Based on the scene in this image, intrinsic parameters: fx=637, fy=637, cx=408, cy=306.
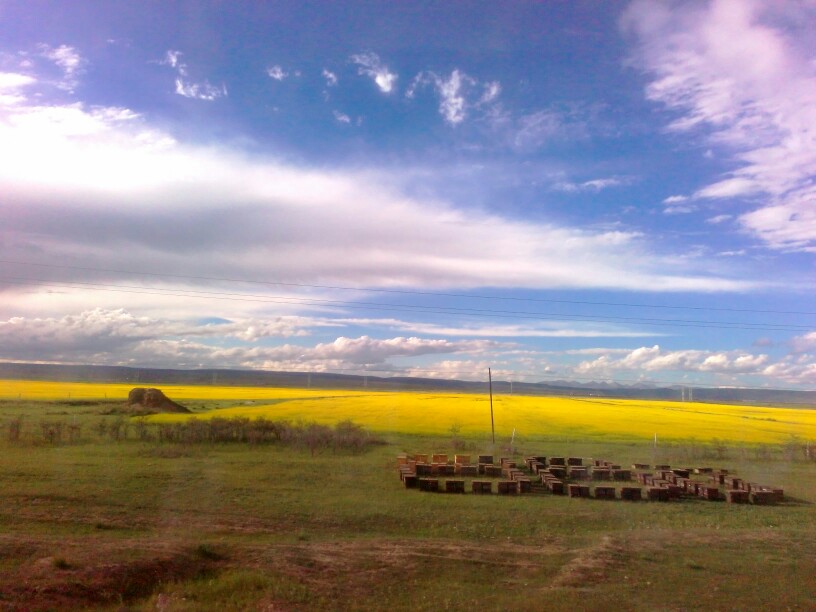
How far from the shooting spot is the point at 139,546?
11.6 m

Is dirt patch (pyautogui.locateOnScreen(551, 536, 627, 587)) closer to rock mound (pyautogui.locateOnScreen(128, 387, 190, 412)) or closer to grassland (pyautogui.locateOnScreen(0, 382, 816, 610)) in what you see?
grassland (pyautogui.locateOnScreen(0, 382, 816, 610))

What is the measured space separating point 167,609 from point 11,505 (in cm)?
841

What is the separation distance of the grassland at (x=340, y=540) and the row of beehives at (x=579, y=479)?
0.77 metres

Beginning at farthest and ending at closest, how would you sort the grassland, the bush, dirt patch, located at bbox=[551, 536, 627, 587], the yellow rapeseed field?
the yellow rapeseed field
the bush
dirt patch, located at bbox=[551, 536, 627, 587]
the grassland

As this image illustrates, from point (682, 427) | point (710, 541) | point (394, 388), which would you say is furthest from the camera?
point (394, 388)

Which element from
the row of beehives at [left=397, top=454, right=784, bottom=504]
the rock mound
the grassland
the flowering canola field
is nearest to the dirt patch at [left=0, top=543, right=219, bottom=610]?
the grassland

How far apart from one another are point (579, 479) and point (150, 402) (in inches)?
1166

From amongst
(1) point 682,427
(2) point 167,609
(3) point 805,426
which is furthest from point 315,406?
(2) point 167,609

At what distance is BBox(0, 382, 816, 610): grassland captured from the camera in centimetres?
995

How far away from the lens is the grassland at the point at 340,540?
9.95 m

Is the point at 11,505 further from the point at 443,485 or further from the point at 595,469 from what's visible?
the point at 595,469

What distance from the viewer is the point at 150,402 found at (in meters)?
41.7

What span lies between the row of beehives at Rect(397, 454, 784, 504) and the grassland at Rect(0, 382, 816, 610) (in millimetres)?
767

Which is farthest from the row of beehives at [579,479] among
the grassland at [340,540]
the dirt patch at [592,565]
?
the dirt patch at [592,565]
